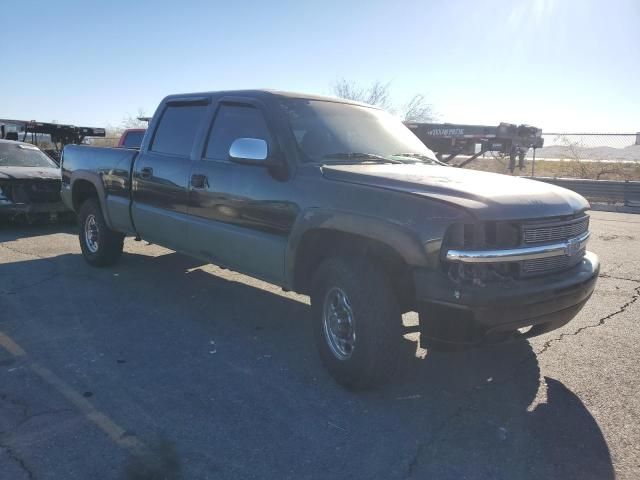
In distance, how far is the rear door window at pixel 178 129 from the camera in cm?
499

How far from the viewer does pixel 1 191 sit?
328 inches

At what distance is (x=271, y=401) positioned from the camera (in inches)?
132

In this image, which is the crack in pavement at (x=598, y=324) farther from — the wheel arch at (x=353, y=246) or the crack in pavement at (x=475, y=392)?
the wheel arch at (x=353, y=246)

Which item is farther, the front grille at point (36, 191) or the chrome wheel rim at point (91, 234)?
the front grille at point (36, 191)

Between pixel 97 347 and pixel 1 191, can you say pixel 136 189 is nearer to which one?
pixel 97 347

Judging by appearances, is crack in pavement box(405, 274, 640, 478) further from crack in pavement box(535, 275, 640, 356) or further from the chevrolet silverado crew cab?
the chevrolet silverado crew cab

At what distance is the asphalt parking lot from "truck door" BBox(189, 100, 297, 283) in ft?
2.28

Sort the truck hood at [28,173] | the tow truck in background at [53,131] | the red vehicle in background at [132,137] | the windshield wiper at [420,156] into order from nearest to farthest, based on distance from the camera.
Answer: the windshield wiper at [420,156] → the truck hood at [28,173] → the red vehicle in background at [132,137] → the tow truck in background at [53,131]

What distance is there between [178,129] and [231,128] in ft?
3.00

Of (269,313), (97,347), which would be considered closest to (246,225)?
(269,313)

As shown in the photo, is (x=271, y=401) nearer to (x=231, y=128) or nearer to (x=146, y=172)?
(x=231, y=128)

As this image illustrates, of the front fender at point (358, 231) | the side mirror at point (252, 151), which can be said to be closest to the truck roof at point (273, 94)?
the side mirror at point (252, 151)

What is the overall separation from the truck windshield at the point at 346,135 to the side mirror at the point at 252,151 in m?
0.30

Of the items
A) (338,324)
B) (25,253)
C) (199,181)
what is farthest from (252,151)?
(25,253)
